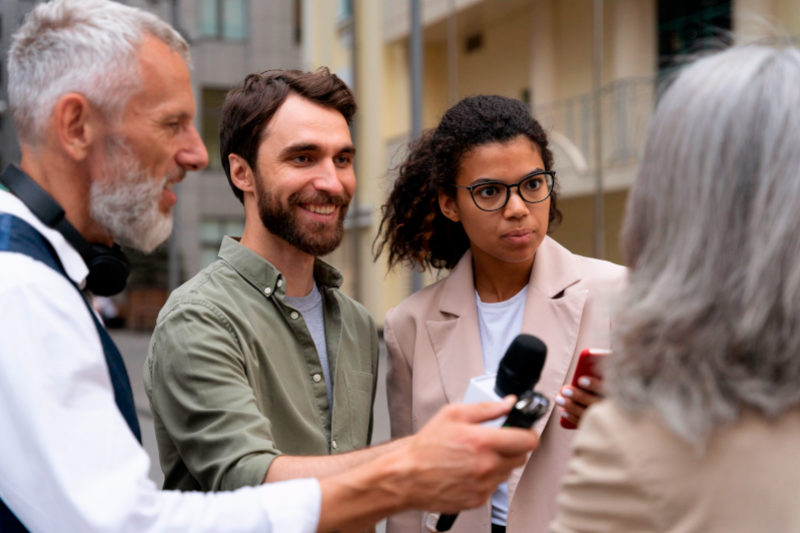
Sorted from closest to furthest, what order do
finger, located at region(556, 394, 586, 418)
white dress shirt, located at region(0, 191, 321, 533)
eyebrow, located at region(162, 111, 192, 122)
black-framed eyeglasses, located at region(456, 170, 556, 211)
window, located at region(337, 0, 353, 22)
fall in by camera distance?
white dress shirt, located at region(0, 191, 321, 533), eyebrow, located at region(162, 111, 192, 122), finger, located at region(556, 394, 586, 418), black-framed eyeglasses, located at region(456, 170, 556, 211), window, located at region(337, 0, 353, 22)

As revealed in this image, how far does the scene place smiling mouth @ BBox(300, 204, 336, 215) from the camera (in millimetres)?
2488

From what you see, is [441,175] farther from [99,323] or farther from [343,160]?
[99,323]

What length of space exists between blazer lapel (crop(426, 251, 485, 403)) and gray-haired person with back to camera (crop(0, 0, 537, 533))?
0.90m

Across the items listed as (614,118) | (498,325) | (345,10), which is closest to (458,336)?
(498,325)

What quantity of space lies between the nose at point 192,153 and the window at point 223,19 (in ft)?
83.6

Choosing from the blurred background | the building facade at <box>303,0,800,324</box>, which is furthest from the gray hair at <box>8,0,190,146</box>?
the building facade at <box>303,0,800,324</box>

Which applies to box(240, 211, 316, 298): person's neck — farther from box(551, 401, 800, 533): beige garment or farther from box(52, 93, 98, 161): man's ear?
box(551, 401, 800, 533): beige garment

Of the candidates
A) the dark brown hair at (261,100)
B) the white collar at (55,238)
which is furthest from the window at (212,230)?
the white collar at (55,238)

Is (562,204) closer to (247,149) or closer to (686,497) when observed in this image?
(247,149)

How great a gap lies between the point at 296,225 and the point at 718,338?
1.50 m

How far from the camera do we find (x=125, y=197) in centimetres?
174

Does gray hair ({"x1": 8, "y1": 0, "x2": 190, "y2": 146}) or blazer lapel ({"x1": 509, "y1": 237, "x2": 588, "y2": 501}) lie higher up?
gray hair ({"x1": 8, "y1": 0, "x2": 190, "y2": 146})

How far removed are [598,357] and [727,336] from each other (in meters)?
0.67

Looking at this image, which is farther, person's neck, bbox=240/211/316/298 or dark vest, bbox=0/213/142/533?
person's neck, bbox=240/211/316/298
